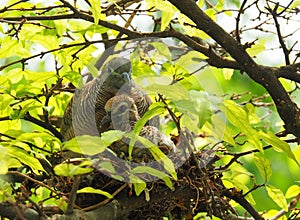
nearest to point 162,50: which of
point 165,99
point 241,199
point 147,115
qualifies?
point 165,99

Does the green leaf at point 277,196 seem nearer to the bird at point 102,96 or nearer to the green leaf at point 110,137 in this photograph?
the bird at point 102,96

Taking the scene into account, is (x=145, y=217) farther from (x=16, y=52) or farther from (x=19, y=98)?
(x=16, y=52)

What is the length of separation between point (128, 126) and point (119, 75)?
0.13 meters

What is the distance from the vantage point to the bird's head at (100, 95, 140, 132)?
3.42ft

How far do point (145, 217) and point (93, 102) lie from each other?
0.23 meters

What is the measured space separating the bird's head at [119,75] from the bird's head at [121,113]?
51 millimetres

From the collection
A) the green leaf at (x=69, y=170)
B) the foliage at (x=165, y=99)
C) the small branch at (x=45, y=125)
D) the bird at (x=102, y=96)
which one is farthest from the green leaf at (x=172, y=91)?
the small branch at (x=45, y=125)

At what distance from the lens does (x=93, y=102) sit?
1141 mm

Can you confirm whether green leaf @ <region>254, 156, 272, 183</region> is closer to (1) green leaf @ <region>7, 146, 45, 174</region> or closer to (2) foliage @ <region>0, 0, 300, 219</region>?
(2) foliage @ <region>0, 0, 300, 219</region>

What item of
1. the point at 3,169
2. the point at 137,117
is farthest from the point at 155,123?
the point at 3,169

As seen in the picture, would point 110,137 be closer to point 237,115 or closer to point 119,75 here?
point 237,115

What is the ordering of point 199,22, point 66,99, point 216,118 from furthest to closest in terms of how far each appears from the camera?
point 66,99
point 199,22
point 216,118

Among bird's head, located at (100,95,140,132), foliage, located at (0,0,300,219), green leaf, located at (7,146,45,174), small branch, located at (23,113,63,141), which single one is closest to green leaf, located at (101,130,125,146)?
foliage, located at (0,0,300,219)

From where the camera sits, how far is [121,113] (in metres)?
1.05
